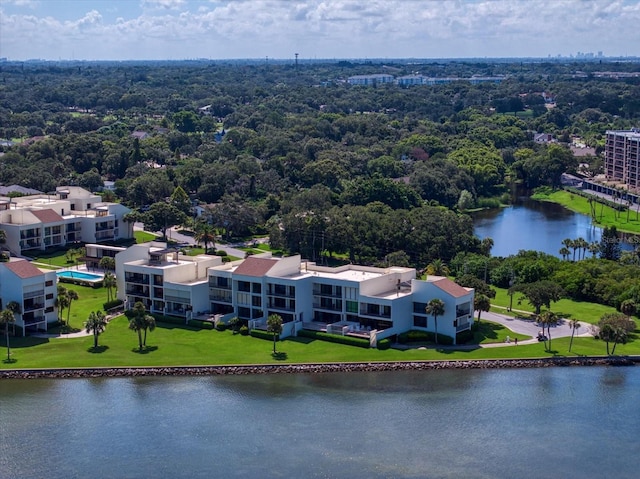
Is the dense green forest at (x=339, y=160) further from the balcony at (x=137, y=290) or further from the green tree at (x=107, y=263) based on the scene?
the balcony at (x=137, y=290)

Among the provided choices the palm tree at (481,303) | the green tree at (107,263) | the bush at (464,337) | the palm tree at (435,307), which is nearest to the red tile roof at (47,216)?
the green tree at (107,263)

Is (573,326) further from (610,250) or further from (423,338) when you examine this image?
(610,250)

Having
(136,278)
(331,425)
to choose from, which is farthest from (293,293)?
(331,425)

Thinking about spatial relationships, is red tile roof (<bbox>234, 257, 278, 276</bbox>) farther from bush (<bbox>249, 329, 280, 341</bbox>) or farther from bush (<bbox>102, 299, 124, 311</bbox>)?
bush (<bbox>102, 299, 124, 311</bbox>)

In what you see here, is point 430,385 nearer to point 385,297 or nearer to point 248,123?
point 385,297

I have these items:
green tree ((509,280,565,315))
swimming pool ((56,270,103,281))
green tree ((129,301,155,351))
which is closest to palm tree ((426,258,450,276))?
green tree ((509,280,565,315))

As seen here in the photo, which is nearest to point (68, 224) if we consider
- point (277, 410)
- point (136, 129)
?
point (277, 410)
